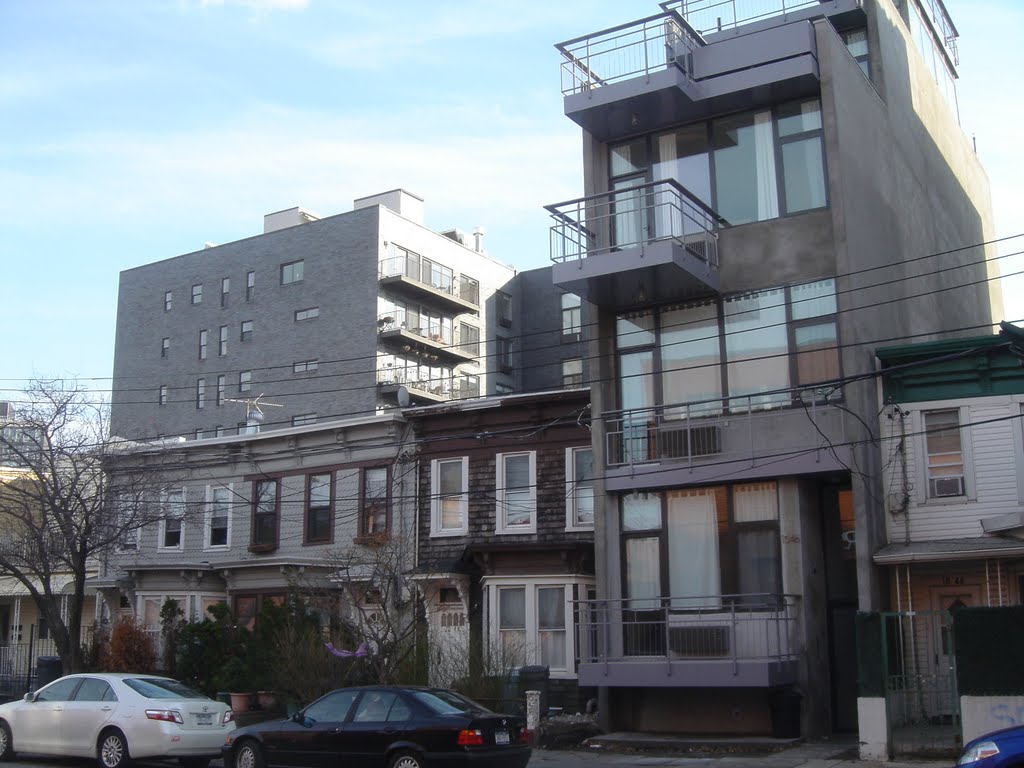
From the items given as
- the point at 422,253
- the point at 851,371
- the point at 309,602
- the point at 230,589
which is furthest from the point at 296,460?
the point at 422,253

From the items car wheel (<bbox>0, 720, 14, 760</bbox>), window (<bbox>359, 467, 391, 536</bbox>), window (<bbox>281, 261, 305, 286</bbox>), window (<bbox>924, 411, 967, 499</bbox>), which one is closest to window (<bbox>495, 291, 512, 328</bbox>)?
window (<bbox>281, 261, 305, 286</bbox>)

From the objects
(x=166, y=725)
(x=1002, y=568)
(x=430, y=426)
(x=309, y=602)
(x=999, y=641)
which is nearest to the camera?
(x=999, y=641)

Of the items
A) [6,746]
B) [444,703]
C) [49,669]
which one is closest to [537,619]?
[444,703]

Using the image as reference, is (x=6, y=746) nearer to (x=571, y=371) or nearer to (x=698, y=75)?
(x=698, y=75)

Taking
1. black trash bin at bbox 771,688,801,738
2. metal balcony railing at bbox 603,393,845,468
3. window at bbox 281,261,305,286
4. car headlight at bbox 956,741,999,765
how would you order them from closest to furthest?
car headlight at bbox 956,741,999,765 → black trash bin at bbox 771,688,801,738 → metal balcony railing at bbox 603,393,845,468 → window at bbox 281,261,305,286

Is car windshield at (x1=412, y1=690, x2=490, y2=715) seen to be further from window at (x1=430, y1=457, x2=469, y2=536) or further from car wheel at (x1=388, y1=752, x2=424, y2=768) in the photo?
window at (x1=430, y1=457, x2=469, y2=536)

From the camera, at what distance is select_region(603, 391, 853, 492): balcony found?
792 inches

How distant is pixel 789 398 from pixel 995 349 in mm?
3754

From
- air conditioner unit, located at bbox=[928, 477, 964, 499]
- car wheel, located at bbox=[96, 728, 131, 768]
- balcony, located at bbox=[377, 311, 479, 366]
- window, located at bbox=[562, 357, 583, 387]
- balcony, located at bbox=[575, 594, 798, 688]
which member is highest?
balcony, located at bbox=[377, 311, 479, 366]

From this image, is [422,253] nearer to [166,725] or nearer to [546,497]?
[546,497]

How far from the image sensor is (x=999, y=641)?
15531mm

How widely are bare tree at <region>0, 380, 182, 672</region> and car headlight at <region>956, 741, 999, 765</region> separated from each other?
66.4 feet

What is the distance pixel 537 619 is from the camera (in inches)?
1017

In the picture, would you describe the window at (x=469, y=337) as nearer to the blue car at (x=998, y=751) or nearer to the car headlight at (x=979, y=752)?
the car headlight at (x=979, y=752)
